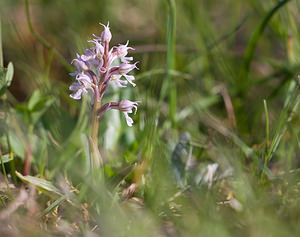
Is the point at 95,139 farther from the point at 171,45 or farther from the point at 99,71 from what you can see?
the point at 171,45

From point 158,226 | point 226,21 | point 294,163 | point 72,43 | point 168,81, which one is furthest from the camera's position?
point 226,21

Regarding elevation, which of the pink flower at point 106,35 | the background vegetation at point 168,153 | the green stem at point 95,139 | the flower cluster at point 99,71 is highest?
the pink flower at point 106,35

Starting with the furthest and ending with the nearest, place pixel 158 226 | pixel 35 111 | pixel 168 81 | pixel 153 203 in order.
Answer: pixel 168 81, pixel 35 111, pixel 153 203, pixel 158 226

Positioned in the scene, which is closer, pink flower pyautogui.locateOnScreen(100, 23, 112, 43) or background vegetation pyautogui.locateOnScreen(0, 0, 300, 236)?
background vegetation pyautogui.locateOnScreen(0, 0, 300, 236)

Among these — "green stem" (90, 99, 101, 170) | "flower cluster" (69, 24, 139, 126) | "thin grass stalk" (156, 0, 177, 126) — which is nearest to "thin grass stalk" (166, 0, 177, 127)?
"thin grass stalk" (156, 0, 177, 126)

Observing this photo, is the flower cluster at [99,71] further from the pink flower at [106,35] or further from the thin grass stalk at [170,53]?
the thin grass stalk at [170,53]

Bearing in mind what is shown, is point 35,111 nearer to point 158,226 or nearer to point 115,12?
point 158,226

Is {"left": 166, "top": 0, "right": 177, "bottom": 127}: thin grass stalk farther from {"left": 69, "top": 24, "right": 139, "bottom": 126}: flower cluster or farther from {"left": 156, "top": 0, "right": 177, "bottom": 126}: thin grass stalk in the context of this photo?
{"left": 69, "top": 24, "right": 139, "bottom": 126}: flower cluster

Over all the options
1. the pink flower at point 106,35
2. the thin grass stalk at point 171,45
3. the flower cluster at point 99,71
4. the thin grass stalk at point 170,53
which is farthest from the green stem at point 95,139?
the thin grass stalk at point 171,45

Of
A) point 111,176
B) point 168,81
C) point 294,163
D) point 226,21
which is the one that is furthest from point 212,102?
point 226,21
